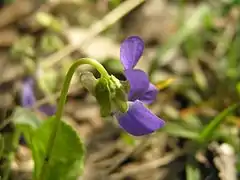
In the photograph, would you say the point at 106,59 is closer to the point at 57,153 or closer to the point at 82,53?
the point at 82,53

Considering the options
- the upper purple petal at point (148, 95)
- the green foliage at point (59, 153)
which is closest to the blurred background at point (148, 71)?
the green foliage at point (59, 153)

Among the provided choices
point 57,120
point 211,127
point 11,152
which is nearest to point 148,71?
point 211,127

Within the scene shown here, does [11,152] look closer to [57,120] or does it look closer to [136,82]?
[57,120]

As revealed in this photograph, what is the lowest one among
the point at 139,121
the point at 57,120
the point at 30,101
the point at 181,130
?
the point at 139,121

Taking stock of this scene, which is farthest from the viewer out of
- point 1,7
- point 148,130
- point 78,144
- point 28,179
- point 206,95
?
point 1,7

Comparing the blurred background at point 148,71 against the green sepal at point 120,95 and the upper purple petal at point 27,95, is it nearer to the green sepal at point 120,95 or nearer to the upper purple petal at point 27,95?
the upper purple petal at point 27,95

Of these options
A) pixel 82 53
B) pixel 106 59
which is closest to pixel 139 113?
pixel 106 59
